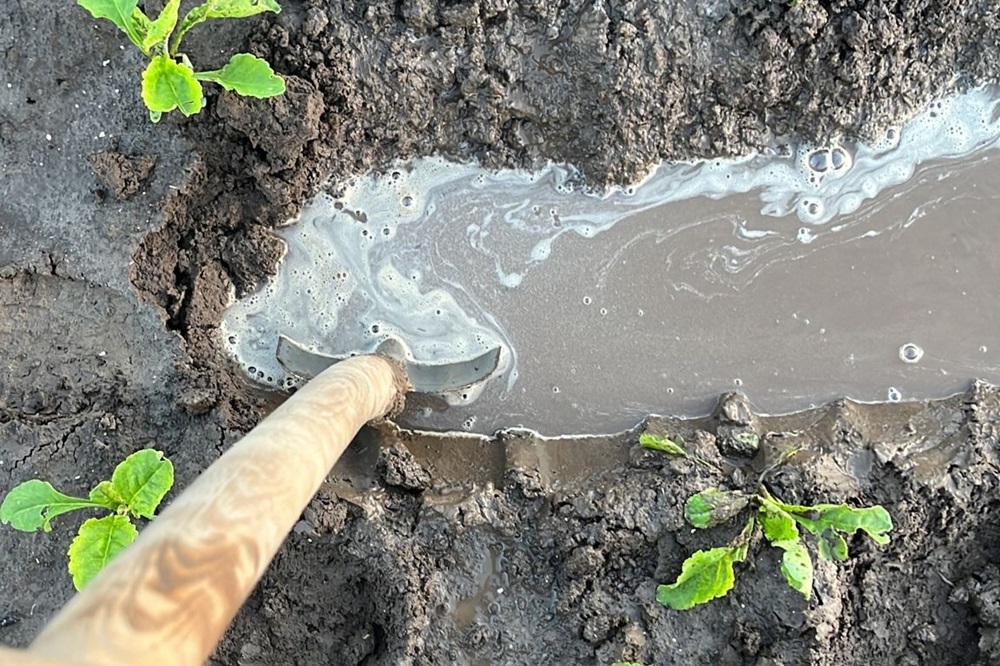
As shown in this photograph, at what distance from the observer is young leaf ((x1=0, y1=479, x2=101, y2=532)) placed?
2.21 metres

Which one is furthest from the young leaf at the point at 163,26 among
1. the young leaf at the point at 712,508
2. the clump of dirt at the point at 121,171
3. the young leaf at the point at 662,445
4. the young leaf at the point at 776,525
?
the young leaf at the point at 776,525

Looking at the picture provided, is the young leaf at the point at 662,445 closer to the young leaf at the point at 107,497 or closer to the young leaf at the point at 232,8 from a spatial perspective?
the young leaf at the point at 107,497

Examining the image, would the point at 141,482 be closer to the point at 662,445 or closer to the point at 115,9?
the point at 115,9

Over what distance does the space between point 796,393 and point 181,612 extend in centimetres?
239

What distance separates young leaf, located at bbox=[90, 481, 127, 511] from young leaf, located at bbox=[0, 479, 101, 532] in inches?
0.8

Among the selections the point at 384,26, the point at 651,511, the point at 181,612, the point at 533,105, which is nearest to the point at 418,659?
the point at 651,511

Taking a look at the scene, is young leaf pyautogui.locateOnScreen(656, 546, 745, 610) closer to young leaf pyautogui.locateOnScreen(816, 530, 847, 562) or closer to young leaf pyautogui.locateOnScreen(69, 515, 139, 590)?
young leaf pyautogui.locateOnScreen(816, 530, 847, 562)

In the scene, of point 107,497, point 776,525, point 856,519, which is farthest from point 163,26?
point 856,519

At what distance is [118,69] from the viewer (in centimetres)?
255

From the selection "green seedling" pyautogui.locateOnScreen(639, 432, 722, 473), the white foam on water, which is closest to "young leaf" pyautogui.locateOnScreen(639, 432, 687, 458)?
"green seedling" pyautogui.locateOnScreen(639, 432, 722, 473)

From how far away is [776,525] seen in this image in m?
2.35

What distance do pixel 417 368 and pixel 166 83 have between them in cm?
120

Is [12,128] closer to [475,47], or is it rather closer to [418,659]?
[475,47]

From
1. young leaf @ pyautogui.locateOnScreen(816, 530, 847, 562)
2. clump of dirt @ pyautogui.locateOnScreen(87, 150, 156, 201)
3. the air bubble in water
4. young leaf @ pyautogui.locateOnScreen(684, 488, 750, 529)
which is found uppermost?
clump of dirt @ pyautogui.locateOnScreen(87, 150, 156, 201)
